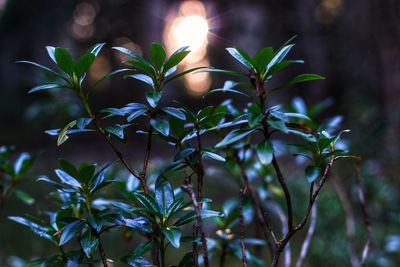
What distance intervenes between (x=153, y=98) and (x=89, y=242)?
0.20 m

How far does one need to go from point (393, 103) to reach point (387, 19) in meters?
0.46

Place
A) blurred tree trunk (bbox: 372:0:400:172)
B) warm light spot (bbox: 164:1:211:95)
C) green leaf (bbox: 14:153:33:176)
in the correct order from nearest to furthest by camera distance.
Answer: green leaf (bbox: 14:153:33:176) → blurred tree trunk (bbox: 372:0:400:172) → warm light spot (bbox: 164:1:211:95)

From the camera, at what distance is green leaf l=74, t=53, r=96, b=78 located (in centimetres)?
60

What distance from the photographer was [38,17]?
4531mm

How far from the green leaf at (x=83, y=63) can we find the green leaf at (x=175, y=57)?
9 cm

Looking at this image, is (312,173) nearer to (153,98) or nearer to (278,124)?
(278,124)

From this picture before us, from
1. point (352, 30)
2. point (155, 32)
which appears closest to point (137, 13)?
point (155, 32)

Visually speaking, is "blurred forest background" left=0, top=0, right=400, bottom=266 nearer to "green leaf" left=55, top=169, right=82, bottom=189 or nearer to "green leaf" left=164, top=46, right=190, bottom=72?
"green leaf" left=164, top=46, right=190, bottom=72

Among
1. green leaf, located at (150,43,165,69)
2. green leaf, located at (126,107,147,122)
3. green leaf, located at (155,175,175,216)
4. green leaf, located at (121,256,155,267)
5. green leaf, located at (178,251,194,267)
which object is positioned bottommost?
green leaf, located at (178,251,194,267)

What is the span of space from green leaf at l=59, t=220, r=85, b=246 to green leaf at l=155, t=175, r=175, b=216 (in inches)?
4.1

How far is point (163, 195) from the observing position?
2.11 feet

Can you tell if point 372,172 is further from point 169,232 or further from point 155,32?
point 155,32

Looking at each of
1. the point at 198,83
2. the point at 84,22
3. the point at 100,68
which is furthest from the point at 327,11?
the point at 100,68

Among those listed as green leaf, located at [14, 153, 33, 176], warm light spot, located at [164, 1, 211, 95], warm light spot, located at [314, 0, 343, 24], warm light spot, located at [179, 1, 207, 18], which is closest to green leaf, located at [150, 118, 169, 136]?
green leaf, located at [14, 153, 33, 176]
